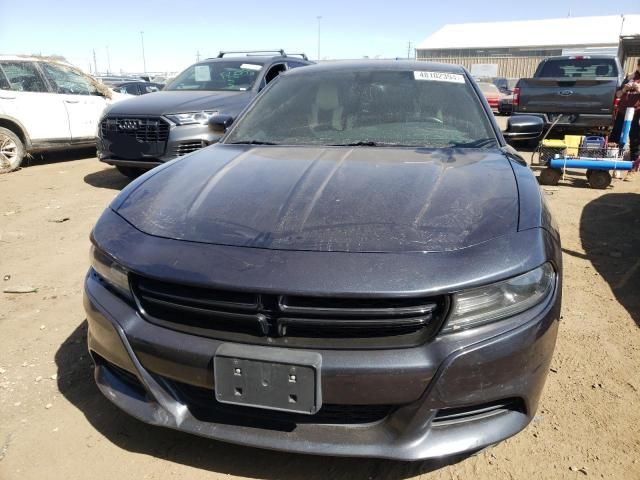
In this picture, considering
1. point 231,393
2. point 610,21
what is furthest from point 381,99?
point 610,21

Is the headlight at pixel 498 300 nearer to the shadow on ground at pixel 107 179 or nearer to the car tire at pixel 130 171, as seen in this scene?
the shadow on ground at pixel 107 179

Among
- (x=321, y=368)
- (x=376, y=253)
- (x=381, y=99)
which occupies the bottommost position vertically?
(x=321, y=368)

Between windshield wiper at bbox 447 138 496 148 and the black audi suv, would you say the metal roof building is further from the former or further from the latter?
windshield wiper at bbox 447 138 496 148

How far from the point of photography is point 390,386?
160 centimetres

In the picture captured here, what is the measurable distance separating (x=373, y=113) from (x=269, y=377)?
1906 mm

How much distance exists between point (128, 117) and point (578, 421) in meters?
6.01

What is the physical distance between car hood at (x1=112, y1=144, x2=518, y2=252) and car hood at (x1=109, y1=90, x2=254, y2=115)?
4015 mm

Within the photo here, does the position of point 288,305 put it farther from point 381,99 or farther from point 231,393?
point 381,99

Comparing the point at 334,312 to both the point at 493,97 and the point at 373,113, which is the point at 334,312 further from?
the point at 493,97

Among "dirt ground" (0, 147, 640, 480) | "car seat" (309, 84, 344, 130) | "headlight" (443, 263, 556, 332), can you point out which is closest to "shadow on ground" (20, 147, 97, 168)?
"dirt ground" (0, 147, 640, 480)

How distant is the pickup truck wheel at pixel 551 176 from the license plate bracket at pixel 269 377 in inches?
251

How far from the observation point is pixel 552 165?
6812 mm

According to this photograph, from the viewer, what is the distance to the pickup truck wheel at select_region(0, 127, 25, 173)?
7.80 meters

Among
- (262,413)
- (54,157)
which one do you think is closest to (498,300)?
(262,413)
